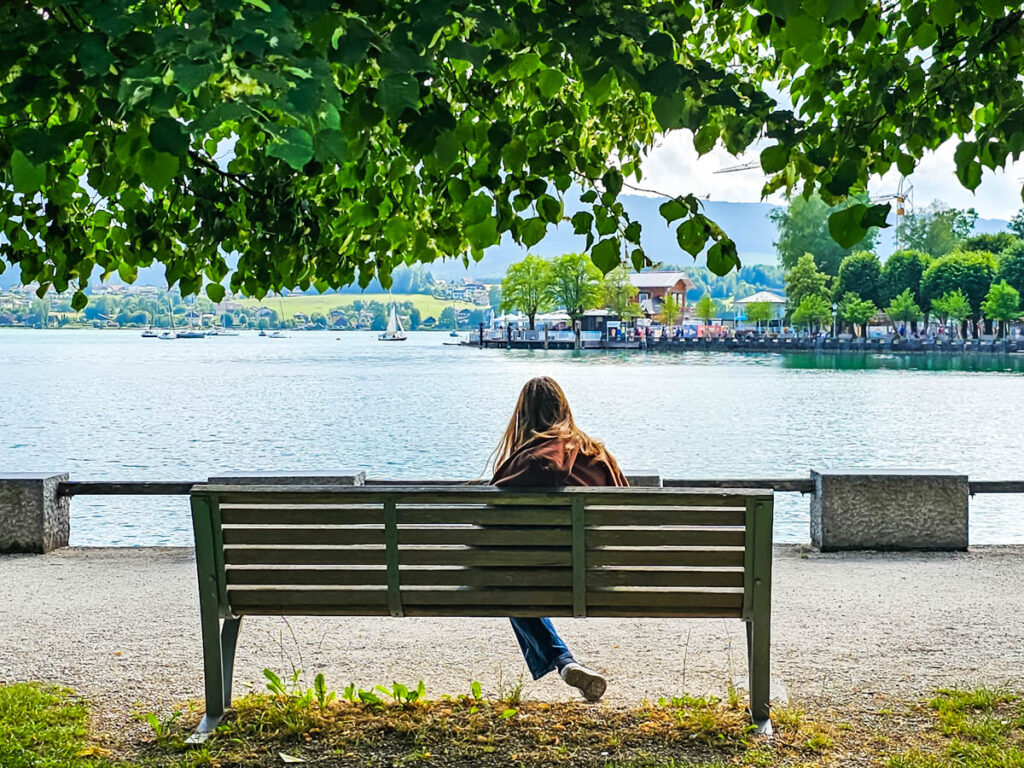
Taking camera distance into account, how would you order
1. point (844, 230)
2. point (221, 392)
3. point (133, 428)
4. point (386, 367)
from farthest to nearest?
point (386, 367), point (221, 392), point (133, 428), point (844, 230)

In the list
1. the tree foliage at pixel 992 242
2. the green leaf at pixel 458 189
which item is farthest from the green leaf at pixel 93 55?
the tree foliage at pixel 992 242

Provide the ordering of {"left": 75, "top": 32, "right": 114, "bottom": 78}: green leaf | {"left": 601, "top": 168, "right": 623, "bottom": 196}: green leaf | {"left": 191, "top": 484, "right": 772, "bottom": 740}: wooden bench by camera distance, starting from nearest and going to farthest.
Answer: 1. {"left": 75, "top": 32, "right": 114, "bottom": 78}: green leaf
2. {"left": 601, "top": 168, "right": 623, "bottom": 196}: green leaf
3. {"left": 191, "top": 484, "right": 772, "bottom": 740}: wooden bench

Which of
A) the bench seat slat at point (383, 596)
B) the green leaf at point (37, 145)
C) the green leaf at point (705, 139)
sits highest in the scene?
the green leaf at point (705, 139)

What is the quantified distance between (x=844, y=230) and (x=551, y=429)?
1861 millimetres

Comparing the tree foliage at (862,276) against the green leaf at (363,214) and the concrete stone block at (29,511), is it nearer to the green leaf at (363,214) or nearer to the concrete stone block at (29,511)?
the concrete stone block at (29,511)

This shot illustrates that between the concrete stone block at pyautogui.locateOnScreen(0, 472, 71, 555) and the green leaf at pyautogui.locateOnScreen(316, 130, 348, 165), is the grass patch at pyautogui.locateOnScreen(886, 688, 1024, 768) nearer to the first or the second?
the green leaf at pyautogui.locateOnScreen(316, 130, 348, 165)

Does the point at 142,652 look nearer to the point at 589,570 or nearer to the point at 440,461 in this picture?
the point at 589,570

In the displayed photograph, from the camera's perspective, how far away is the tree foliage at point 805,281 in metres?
135

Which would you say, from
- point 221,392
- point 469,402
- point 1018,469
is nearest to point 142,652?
point 1018,469

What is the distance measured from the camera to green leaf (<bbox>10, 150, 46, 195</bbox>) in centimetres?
286

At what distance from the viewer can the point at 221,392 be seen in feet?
251

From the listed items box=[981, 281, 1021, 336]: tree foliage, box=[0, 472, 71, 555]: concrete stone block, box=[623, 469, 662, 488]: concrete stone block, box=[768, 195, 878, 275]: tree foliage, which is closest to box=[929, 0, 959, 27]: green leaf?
box=[623, 469, 662, 488]: concrete stone block

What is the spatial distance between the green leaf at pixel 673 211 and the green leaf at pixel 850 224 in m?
0.59

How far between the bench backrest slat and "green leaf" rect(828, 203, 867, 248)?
1.24 m
